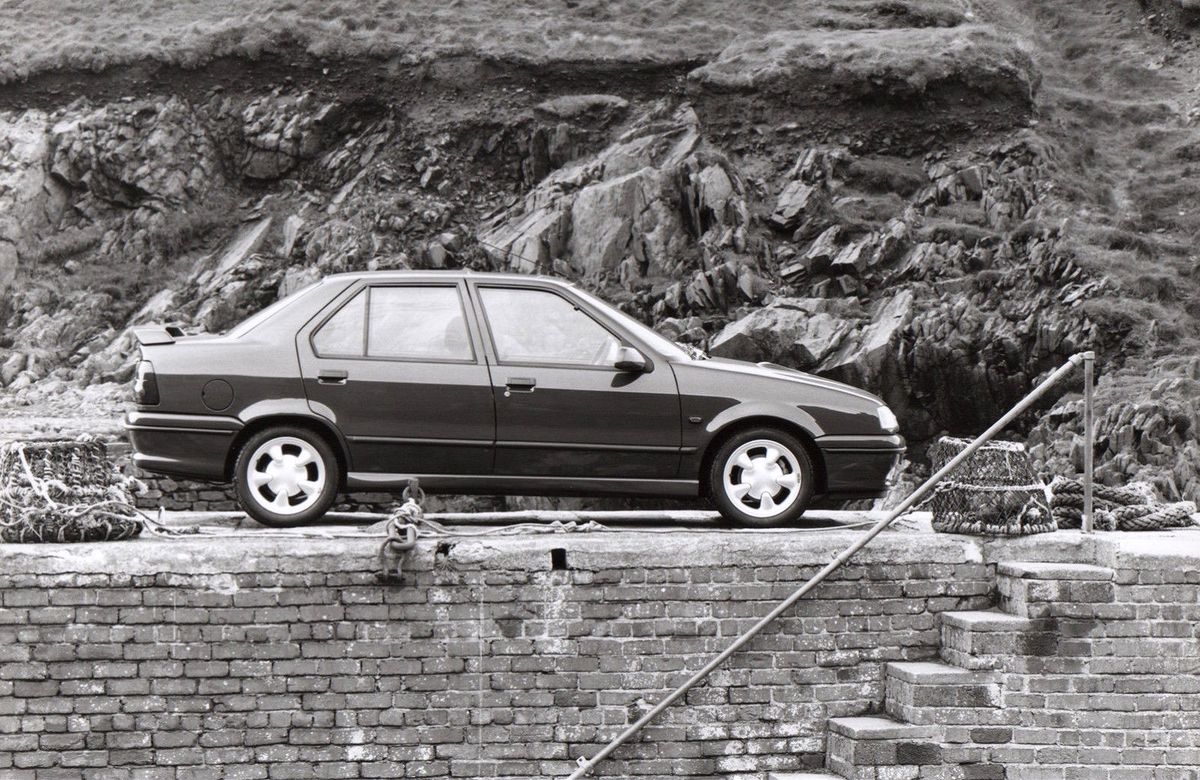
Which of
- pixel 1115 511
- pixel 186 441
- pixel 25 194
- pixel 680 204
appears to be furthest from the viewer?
pixel 25 194

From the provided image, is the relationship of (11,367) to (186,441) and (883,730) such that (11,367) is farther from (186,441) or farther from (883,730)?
(883,730)

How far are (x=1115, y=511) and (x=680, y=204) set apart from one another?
16.3m

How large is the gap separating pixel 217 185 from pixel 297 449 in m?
21.3

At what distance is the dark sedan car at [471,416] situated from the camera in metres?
7.04

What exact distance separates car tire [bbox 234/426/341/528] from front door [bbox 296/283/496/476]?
17 cm

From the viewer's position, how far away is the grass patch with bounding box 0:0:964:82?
2759 centimetres

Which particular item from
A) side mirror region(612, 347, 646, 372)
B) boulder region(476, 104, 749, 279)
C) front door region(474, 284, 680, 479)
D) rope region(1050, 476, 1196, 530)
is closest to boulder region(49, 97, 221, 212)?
boulder region(476, 104, 749, 279)

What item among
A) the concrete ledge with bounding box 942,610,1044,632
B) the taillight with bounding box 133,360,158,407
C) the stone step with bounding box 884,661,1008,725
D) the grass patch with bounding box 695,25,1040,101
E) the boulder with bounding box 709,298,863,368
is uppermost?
the grass patch with bounding box 695,25,1040,101

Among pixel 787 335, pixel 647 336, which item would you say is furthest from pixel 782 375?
pixel 787 335

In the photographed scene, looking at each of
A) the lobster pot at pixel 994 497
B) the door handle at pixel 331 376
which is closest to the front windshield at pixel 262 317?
the door handle at pixel 331 376

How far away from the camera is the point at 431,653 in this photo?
619 centimetres

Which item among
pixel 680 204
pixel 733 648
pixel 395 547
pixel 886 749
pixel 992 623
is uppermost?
pixel 680 204

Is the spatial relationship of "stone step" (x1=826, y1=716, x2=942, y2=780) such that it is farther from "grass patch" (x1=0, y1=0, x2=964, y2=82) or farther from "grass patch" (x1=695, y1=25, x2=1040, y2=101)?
"grass patch" (x1=0, y1=0, x2=964, y2=82)

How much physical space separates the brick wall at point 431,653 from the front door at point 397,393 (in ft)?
2.93
